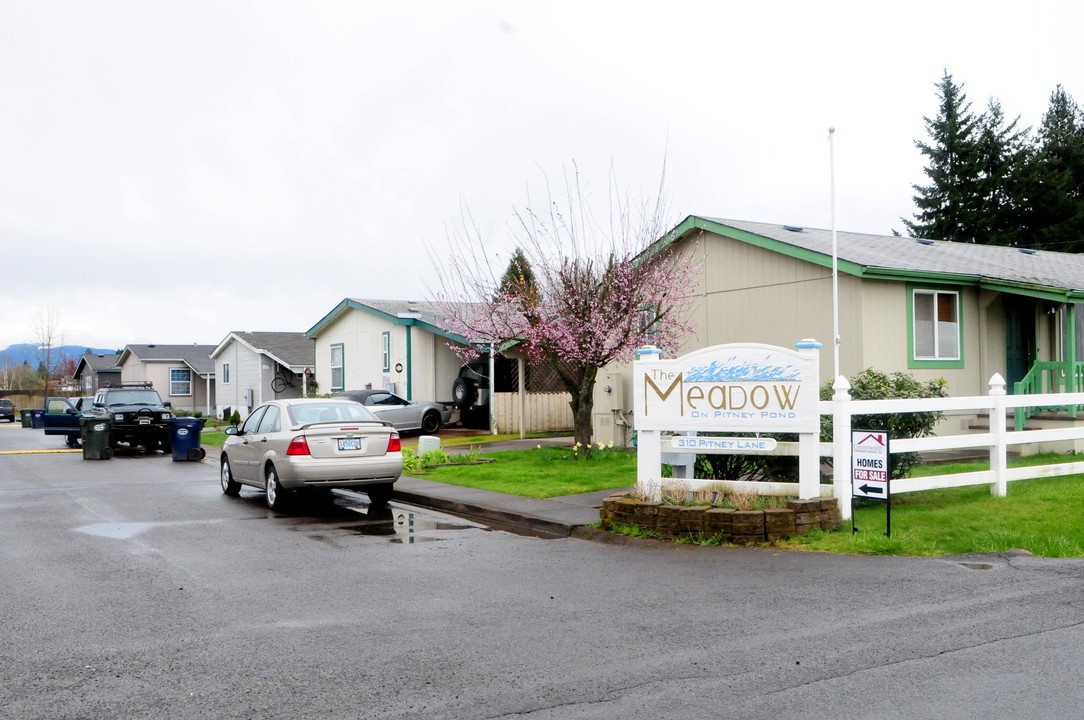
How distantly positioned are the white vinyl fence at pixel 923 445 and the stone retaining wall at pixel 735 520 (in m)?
0.30

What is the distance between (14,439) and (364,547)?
3378cm

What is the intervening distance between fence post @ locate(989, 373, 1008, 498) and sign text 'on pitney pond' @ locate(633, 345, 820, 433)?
9.89ft

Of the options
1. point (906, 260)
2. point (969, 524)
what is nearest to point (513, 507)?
point (969, 524)

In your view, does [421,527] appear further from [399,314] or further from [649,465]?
[399,314]

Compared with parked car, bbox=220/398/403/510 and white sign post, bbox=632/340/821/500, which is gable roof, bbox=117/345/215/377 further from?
white sign post, bbox=632/340/821/500

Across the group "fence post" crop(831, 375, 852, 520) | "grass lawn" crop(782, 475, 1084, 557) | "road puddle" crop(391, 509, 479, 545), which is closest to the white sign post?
"fence post" crop(831, 375, 852, 520)

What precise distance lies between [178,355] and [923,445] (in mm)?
55097

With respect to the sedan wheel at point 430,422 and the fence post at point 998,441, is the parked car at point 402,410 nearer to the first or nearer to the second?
the sedan wheel at point 430,422

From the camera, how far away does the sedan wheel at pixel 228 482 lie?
16.3 m

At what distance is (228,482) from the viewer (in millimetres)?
16438

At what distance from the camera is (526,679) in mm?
5641

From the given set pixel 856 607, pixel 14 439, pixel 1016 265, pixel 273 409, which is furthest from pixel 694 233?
pixel 14 439

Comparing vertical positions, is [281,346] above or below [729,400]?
above

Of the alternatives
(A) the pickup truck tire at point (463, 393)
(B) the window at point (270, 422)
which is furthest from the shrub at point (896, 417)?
(A) the pickup truck tire at point (463, 393)
